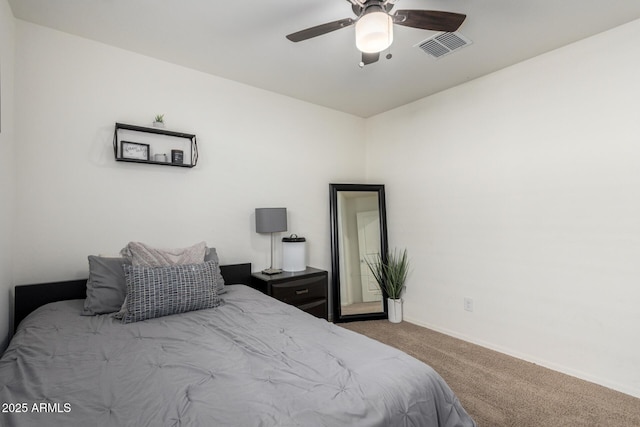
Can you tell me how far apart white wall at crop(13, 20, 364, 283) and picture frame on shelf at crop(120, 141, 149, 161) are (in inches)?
3.7

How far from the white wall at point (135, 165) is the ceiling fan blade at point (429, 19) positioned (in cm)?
198

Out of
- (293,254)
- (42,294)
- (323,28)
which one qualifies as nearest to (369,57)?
(323,28)

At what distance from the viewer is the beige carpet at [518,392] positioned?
193 centimetres

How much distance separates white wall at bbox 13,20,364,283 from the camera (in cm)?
218

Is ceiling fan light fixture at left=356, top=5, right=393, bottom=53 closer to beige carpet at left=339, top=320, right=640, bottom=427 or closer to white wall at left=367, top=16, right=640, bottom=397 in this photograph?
white wall at left=367, top=16, right=640, bottom=397

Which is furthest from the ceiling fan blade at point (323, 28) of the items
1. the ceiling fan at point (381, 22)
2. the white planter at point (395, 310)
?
the white planter at point (395, 310)

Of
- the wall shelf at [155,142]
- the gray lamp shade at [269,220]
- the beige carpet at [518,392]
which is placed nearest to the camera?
the beige carpet at [518,392]

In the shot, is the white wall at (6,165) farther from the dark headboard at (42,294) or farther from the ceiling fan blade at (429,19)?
the ceiling fan blade at (429,19)

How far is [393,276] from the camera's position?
3.69 metres

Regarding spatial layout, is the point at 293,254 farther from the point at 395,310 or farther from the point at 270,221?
the point at 395,310

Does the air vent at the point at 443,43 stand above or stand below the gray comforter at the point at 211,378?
above

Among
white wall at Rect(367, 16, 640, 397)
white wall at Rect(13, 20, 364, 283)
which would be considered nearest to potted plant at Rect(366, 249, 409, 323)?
white wall at Rect(367, 16, 640, 397)

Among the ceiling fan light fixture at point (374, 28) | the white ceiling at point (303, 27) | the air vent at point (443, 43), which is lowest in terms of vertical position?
the ceiling fan light fixture at point (374, 28)

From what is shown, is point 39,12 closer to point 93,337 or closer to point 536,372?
point 93,337
